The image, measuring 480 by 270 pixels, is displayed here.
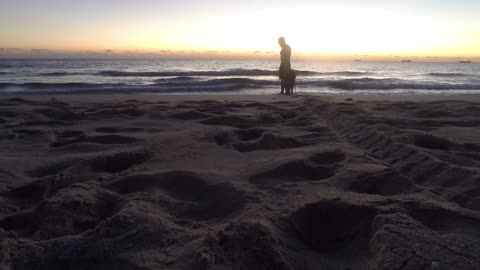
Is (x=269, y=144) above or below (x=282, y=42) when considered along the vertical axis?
below

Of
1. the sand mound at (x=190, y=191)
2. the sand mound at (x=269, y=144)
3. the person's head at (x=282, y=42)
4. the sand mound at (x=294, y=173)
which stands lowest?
the sand mound at (x=190, y=191)

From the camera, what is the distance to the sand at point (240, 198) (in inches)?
56.6

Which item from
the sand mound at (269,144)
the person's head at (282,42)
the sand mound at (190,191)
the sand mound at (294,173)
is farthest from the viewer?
the person's head at (282,42)

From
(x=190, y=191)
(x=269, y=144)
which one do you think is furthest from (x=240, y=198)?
(x=269, y=144)

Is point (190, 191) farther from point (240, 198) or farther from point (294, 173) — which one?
point (294, 173)

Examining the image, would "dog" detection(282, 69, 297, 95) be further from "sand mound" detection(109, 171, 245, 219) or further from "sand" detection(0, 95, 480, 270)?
"sand mound" detection(109, 171, 245, 219)

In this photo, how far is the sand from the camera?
1.44 metres

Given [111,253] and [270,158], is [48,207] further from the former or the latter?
[270,158]

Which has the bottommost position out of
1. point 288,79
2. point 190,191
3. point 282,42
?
point 190,191

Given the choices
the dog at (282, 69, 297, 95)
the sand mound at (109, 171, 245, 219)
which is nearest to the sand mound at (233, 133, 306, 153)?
the sand mound at (109, 171, 245, 219)

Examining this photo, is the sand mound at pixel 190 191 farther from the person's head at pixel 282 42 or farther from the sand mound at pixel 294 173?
the person's head at pixel 282 42

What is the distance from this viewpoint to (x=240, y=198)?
1983 millimetres

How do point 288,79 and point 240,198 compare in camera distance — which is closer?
point 240,198

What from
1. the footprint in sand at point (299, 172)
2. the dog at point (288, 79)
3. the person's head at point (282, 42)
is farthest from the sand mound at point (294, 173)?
the person's head at point (282, 42)
